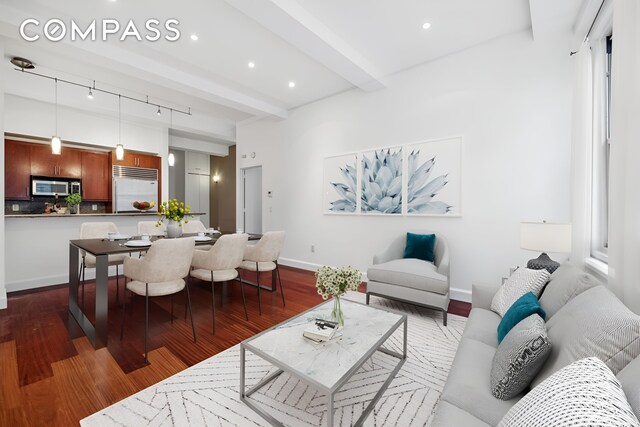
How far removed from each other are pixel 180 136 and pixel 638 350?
7855 mm

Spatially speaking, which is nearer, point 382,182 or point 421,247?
point 421,247

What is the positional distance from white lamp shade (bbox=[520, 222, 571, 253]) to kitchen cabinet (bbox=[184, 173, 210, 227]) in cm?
771

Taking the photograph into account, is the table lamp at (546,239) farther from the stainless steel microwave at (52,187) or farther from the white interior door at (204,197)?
the white interior door at (204,197)

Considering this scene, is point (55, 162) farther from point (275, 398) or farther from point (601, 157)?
point (601, 157)

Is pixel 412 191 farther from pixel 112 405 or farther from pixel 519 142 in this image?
pixel 112 405

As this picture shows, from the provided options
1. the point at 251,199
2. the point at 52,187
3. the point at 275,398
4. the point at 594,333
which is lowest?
the point at 275,398

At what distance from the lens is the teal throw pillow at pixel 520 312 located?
4.88 feet

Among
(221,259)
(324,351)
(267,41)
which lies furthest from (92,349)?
(267,41)

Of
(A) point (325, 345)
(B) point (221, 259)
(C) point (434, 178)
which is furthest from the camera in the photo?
(C) point (434, 178)

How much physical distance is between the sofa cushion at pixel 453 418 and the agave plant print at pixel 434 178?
2.90 m

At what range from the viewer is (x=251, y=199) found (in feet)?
21.9

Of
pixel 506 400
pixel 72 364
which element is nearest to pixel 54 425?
pixel 72 364

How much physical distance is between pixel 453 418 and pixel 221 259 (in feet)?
7.89

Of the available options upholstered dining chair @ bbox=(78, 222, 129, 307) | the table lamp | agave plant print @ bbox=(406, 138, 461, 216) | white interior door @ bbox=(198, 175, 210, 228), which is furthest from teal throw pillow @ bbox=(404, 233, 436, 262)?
white interior door @ bbox=(198, 175, 210, 228)
